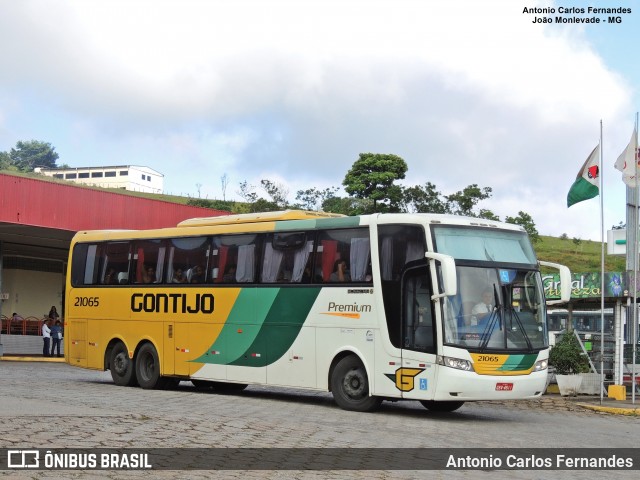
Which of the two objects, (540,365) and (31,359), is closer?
(540,365)

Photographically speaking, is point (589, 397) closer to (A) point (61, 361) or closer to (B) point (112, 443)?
(B) point (112, 443)

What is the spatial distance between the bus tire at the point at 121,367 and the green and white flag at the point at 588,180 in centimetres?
1128

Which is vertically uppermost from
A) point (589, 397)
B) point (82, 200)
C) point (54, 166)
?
point (54, 166)

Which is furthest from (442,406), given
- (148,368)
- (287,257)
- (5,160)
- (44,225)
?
(5,160)

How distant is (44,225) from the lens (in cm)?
3241

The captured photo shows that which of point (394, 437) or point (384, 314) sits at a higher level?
point (384, 314)

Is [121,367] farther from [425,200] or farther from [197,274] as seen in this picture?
[425,200]

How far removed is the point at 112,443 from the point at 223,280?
10.3 m

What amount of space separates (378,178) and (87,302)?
52510mm

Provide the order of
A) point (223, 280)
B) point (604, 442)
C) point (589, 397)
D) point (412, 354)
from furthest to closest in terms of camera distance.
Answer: point (589, 397) < point (223, 280) < point (412, 354) < point (604, 442)

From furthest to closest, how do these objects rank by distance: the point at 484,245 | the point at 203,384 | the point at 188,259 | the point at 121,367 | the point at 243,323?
the point at 203,384 → the point at 121,367 → the point at 188,259 → the point at 243,323 → the point at 484,245

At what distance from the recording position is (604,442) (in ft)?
48.7

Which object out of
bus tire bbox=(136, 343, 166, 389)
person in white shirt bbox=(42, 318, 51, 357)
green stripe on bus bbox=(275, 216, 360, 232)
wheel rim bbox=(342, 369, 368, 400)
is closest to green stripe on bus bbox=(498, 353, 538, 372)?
wheel rim bbox=(342, 369, 368, 400)

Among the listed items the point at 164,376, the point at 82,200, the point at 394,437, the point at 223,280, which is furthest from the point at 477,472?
the point at 82,200
